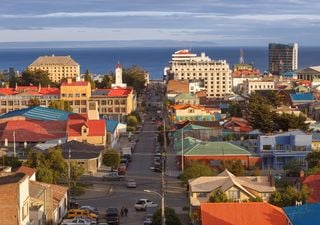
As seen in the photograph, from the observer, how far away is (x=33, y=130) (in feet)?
138

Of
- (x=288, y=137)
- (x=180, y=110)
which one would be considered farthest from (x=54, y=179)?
(x=180, y=110)

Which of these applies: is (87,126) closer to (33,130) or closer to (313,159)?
(33,130)

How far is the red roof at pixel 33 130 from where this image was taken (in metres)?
40.8

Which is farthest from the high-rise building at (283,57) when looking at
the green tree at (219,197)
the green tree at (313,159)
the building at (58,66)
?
the green tree at (219,197)

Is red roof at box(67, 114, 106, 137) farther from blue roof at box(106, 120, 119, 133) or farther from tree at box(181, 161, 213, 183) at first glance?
tree at box(181, 161, 213, 183)

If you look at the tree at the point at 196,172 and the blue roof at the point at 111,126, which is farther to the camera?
the blue roof at the point at 111,126

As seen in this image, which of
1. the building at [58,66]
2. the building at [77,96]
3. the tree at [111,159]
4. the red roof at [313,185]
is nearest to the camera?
the red roof at [313,185]

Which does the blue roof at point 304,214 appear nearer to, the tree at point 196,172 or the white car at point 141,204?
the white car at point 141,204

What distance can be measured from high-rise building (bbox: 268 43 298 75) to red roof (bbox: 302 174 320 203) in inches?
4432

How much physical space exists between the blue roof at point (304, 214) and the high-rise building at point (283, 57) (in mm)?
119189

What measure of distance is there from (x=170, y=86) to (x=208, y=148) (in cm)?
4049

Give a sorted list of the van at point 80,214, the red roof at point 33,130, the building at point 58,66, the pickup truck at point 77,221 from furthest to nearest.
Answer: the building at point 58,66 → the red roof at point 33,130 → the van at point 80,214 → the pickup truck at point 77,221

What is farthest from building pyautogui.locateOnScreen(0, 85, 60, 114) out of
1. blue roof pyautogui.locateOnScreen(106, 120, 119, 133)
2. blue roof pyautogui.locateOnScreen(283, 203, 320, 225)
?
blue roof pyautogui.locateOnScreen(283, 203, 320, 225)

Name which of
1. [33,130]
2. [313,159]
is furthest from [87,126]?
[313,159]
